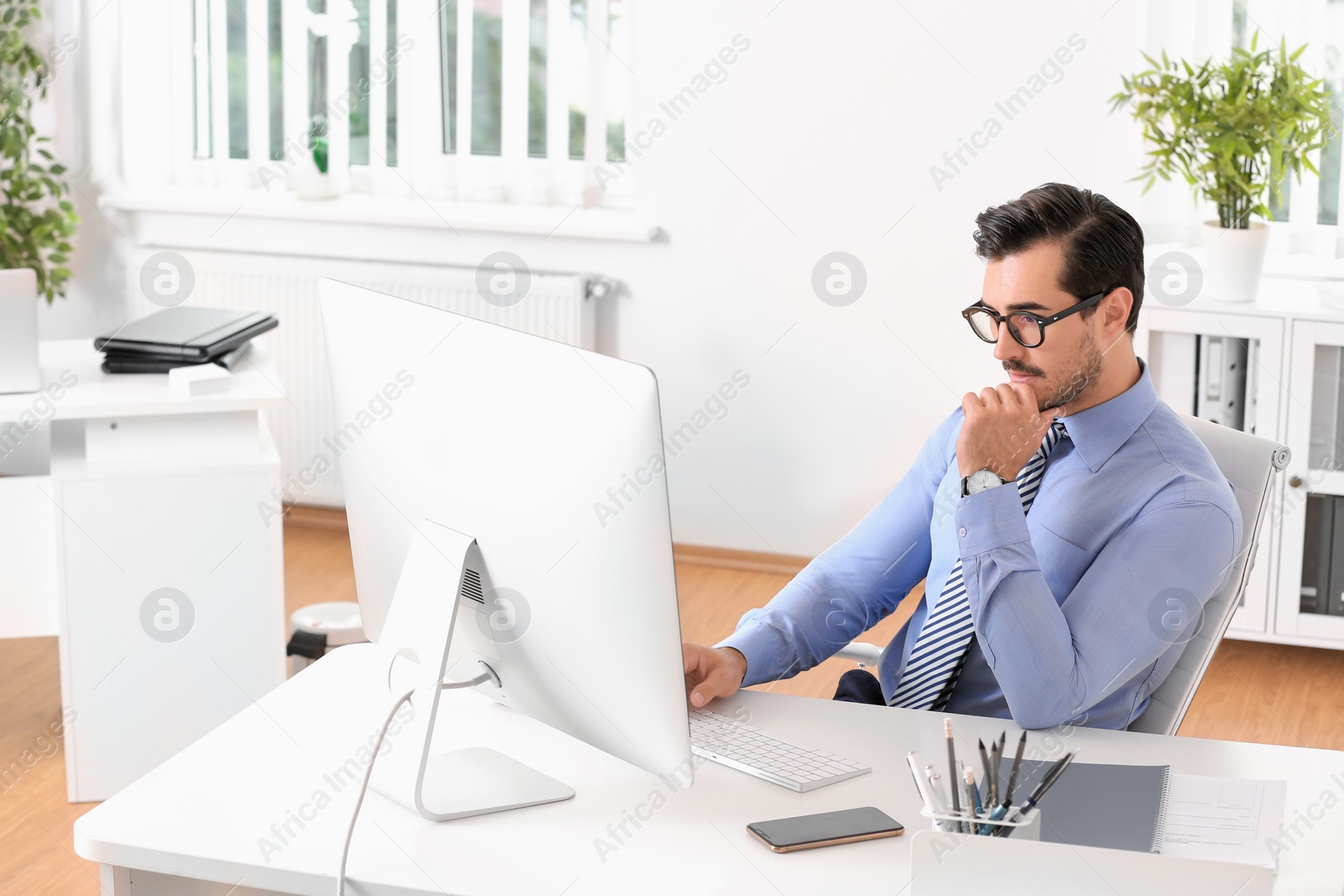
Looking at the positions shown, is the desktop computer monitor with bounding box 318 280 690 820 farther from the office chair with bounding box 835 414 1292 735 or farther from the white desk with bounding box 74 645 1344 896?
the office chair with bounding box 835 414 1292 735

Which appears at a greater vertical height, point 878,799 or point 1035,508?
point 1035,508

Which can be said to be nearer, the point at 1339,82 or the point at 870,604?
the point at 870,604

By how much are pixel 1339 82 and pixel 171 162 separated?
11.5 feet

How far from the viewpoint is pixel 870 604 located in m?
1.98

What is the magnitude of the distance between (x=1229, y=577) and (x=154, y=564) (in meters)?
2.02

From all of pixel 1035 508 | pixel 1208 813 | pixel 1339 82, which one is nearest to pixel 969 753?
pixel 1208 813

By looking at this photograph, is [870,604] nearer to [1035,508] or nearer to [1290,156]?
[1035,508]

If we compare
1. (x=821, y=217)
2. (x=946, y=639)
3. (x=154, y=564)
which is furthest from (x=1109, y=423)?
(x=821, y=217)

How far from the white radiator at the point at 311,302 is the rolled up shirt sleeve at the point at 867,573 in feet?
7.48

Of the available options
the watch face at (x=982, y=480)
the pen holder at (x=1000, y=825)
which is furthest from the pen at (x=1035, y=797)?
the watch face at (x=982, y=480)

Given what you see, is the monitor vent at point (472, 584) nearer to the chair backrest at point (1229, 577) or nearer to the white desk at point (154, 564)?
the chair backrest at point (1229, 577)

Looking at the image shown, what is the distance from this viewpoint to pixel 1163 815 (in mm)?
1363

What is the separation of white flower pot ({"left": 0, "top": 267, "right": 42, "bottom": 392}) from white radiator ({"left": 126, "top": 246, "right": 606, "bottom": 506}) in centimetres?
144

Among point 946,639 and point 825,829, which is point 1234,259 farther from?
point 825,829
